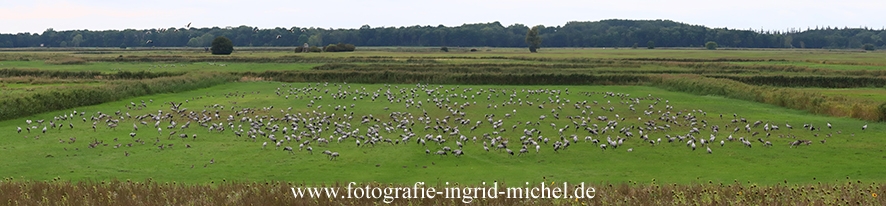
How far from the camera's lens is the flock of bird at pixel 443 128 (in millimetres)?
27125

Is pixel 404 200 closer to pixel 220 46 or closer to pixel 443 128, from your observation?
pixel 443 128

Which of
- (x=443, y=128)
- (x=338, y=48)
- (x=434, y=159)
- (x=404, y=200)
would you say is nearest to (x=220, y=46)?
(x=338, y=48)

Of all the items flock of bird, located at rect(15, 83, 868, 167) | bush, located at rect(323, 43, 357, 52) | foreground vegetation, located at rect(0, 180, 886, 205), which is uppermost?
foreground vegetation, located at rect(0, 180, 886, 205)

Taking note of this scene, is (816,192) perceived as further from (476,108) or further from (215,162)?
(476,108)

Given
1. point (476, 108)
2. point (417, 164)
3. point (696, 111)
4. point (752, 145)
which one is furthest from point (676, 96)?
point (417, 164)

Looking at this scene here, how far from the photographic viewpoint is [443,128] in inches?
1176

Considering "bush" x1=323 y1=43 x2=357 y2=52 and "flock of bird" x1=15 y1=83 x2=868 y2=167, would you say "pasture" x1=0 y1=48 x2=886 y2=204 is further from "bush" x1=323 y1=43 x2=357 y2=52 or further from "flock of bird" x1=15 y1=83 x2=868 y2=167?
"bush" x1=323 y1=43 x2=357 y2=52

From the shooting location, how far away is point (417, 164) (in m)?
23.9

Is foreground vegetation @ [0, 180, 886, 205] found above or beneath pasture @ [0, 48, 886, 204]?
above

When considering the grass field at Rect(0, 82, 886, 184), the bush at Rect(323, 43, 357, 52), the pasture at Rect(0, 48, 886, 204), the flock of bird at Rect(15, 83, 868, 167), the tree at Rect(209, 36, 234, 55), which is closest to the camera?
the grass field at Rect(0, 82, 886, 184)

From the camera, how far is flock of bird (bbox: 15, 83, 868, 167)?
27.1m

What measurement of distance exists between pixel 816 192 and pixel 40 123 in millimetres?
30899

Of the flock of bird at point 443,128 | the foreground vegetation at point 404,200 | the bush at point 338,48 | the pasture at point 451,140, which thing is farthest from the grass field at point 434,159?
the bush at point 338,48

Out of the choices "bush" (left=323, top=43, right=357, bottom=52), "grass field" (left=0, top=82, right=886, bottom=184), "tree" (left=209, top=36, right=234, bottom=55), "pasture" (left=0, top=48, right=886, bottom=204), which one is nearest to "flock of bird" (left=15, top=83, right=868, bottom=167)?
"pasture" (left=0, top=48, right=886, bottom=204)
